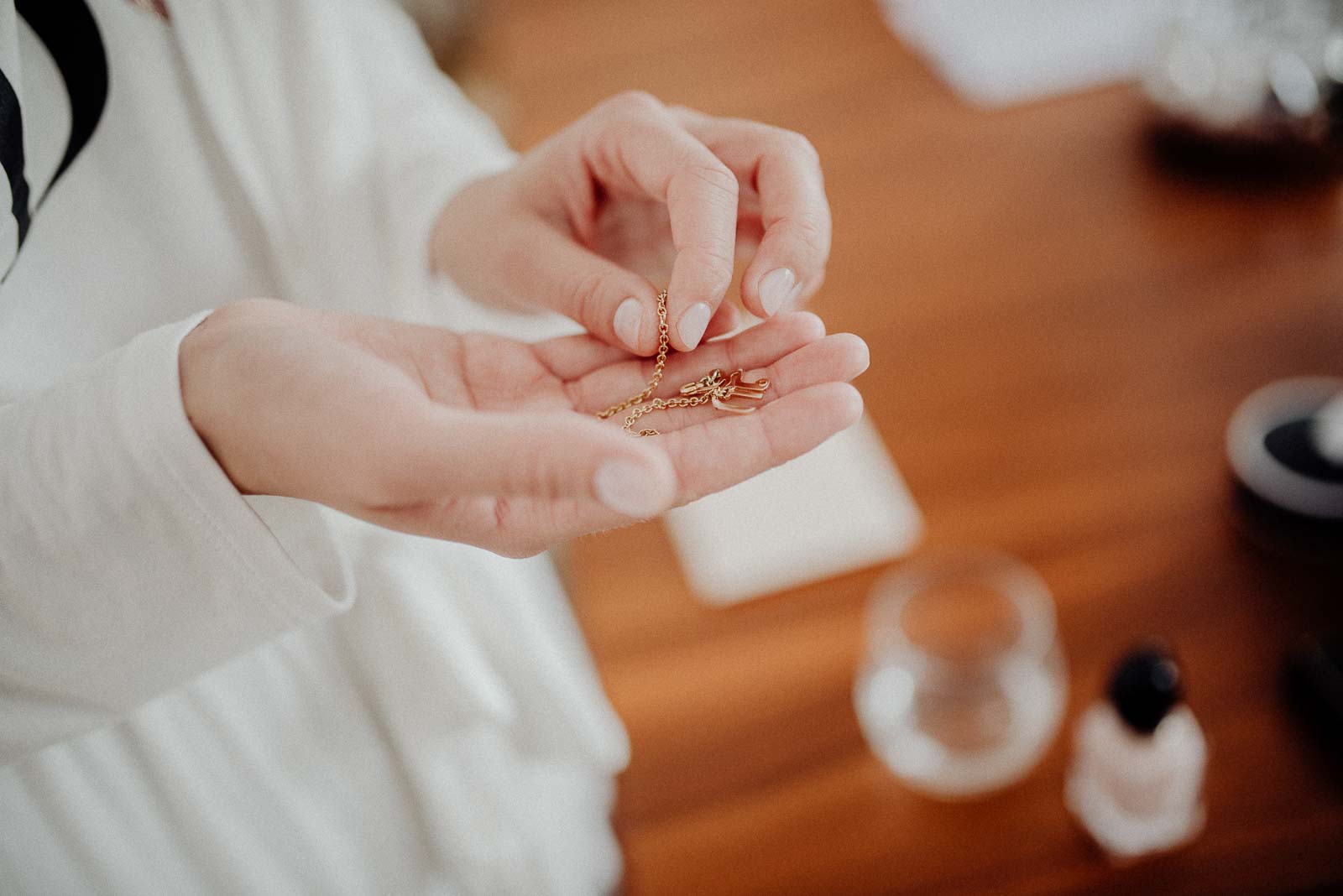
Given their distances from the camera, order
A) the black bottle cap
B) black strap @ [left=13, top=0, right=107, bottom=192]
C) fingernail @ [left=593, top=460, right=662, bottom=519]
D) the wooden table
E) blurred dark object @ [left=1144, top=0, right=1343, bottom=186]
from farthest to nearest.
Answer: blurred dark object @ [left=1144, top=0, right=1343, bottom=186] → the wooden table → the black bottle cap → black strap @ [left=13, top=0, right=107, bottom=192] → fingernail @ [left=593, top=460, right=662, bottom=519]

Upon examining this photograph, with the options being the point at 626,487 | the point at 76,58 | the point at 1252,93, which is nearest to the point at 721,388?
the point at 626,487

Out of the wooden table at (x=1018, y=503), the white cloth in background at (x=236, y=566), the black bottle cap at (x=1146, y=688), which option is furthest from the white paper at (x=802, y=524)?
the black bottle cap at (x=1146, y=688)

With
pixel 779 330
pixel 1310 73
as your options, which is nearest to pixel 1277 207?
pixel 1310 73

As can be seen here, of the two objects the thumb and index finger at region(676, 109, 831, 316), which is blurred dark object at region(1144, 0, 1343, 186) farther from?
the thumb

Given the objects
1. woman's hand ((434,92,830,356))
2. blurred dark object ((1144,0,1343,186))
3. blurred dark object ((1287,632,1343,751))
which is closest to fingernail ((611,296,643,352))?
woman's hand ((434,92,830,356))

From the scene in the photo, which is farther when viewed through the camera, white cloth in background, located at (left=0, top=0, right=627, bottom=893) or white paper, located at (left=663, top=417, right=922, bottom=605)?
white paper, located at (left=663, top=417, right=922, bottom=605)

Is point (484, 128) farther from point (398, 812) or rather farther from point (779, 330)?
point (398, 812)
